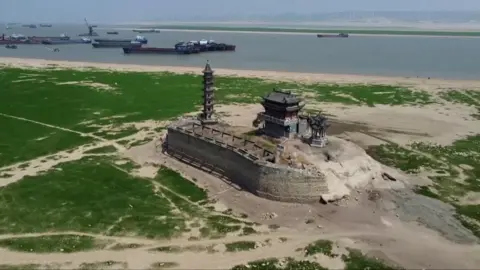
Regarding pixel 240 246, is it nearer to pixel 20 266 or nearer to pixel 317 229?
pixel 317 229

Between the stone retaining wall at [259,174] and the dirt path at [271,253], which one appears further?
the stone retaining wall at [259,174]

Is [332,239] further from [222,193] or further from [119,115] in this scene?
[119,115]

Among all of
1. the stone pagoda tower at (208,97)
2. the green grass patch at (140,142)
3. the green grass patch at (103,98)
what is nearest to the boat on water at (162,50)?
the green grass patch at (103,98)

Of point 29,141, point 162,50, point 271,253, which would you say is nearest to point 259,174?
point 271,253

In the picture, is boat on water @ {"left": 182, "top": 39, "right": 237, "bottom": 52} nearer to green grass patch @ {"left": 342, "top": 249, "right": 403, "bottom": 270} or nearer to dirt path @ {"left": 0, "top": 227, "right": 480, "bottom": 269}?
dirt path @ {"left": 0, "top": 227, "right": 480, "bottom": 269}

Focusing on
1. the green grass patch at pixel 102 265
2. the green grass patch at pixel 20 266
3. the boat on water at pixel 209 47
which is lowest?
the green grass patch at pixel 20 266

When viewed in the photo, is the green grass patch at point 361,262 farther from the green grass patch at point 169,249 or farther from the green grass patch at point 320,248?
the green grass patch at point 169,249
